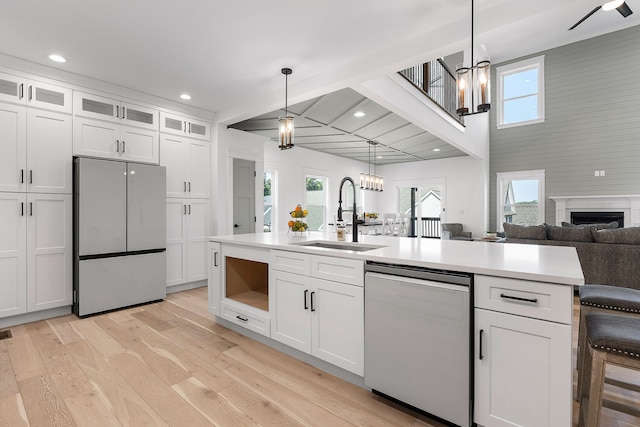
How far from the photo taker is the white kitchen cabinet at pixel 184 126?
442cm

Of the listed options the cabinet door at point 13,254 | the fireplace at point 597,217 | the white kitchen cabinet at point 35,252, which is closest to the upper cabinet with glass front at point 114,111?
the white kitchen cabinet at point 35,252

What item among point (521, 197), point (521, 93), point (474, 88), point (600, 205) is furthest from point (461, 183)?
point (474, 88)

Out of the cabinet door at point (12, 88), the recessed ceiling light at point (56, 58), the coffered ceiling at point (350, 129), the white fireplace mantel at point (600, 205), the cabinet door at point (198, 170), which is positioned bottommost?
the white fireplace mantel at point (600, 205)

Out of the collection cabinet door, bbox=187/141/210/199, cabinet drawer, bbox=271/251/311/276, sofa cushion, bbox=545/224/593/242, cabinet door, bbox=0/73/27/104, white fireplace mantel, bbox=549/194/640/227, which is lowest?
cabinet drawer, bbox=271/251/311/276

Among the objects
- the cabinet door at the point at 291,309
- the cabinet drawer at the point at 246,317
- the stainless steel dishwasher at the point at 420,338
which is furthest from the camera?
the cabinet drawer at the point at 246,317

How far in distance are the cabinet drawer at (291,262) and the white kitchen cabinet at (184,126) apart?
121 inches

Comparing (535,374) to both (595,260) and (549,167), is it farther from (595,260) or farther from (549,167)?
(549,167)

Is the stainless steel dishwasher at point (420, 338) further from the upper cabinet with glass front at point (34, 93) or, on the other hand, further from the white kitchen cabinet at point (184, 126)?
the upper cabinet with glass front at point (34, 93)

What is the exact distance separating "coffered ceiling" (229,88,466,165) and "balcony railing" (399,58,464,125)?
56cm

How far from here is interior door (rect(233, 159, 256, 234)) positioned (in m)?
5.16

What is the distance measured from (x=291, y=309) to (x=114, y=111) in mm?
3553

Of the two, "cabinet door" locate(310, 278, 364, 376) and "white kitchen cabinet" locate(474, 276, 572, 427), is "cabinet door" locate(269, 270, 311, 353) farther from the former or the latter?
"white kitchen cabinet" locate(474, 276, 572, 427)

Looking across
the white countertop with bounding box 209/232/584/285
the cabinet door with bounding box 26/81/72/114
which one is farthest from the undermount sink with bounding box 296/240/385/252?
the cabinet door with bounding box 26/81/72/114

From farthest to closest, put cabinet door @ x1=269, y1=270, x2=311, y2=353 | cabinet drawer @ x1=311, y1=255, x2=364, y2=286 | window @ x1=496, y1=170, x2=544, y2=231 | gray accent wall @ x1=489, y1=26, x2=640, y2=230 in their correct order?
window @ x1=496, y1=170, x2=544, y2=231 → gray accent wall @ x1=489, y1=26, x2=640, y2=230 → cabinet door @ x1=269, y1=270, x2=311, y2=353 → cabinet drawer @ x1=311, y1=255, x2=364, y2=286
